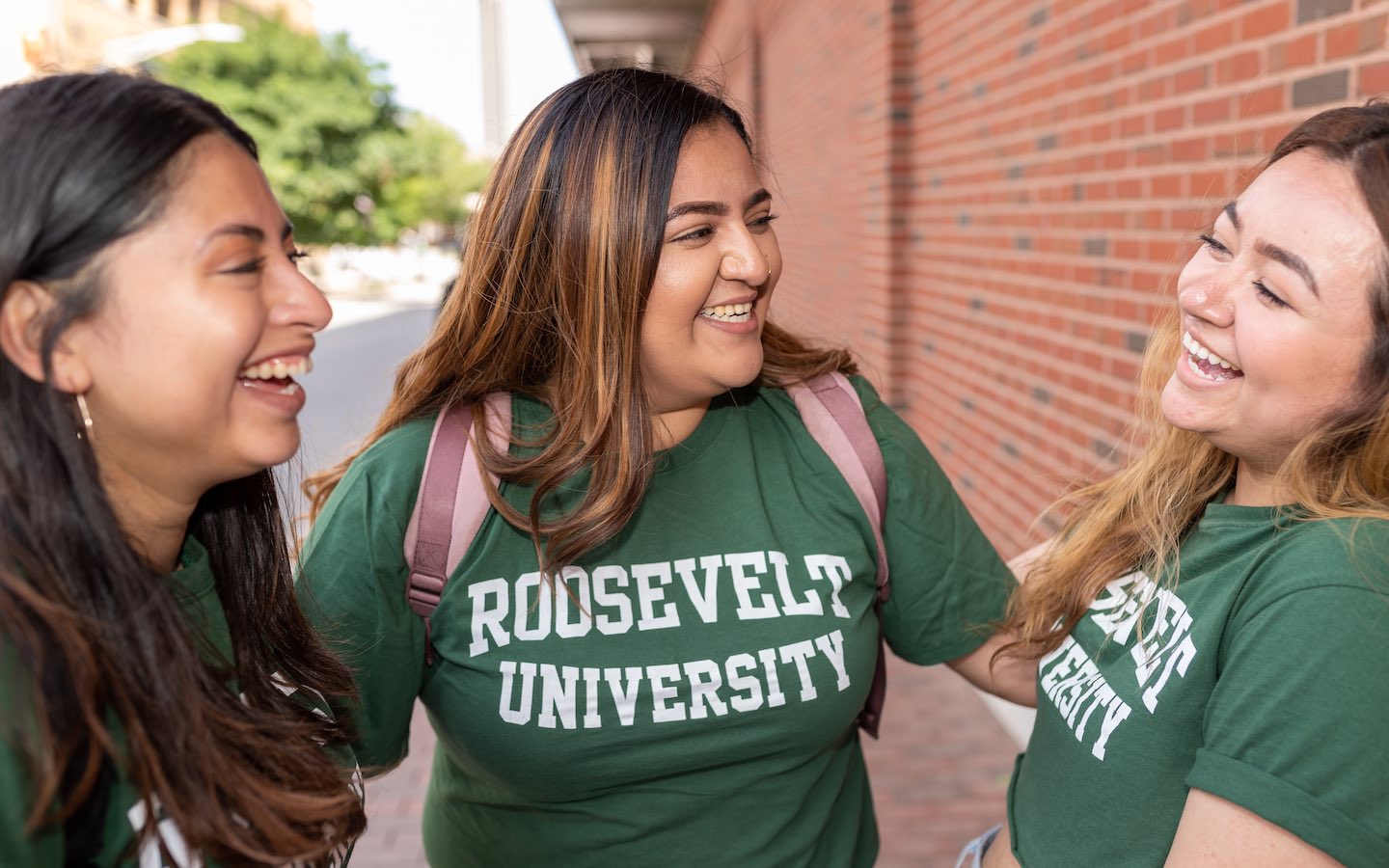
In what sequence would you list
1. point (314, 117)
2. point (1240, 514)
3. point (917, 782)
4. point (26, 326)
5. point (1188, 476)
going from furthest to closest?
point (314, 117) < point (917, 782) < point (1188, 476) < point (1240, 514) < point (26, 326)

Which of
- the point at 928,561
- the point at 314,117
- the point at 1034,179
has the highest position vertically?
the point at 314,117

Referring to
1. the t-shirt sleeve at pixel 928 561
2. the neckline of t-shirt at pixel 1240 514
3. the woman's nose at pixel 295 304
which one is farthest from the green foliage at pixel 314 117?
the neckline of t-shirt at pixel 1240 514

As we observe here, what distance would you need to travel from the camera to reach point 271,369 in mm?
1281

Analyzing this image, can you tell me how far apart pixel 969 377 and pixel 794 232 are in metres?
5.53

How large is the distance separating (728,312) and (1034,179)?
8.11ft

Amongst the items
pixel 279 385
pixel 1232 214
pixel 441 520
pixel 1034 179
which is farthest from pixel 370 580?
pixel 1034 179

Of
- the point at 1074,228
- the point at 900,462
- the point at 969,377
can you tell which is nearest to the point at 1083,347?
the point at 1074,228

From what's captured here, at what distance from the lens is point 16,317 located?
3.60 ft

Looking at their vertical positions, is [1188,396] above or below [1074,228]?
below

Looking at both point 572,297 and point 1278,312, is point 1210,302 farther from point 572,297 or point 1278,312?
point 572,297

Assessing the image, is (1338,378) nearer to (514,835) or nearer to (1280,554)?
(1280,554)

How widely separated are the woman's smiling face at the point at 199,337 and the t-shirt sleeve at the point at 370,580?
0.40 meters

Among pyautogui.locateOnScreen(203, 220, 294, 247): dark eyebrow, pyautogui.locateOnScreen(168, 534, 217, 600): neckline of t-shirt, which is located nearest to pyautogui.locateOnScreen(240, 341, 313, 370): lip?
pyautogui.locateOnScreen(203, 220, 294, 247): dark eyebrow

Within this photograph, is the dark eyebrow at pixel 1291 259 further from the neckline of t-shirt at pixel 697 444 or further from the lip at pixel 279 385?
the lip at pixel 279 385
